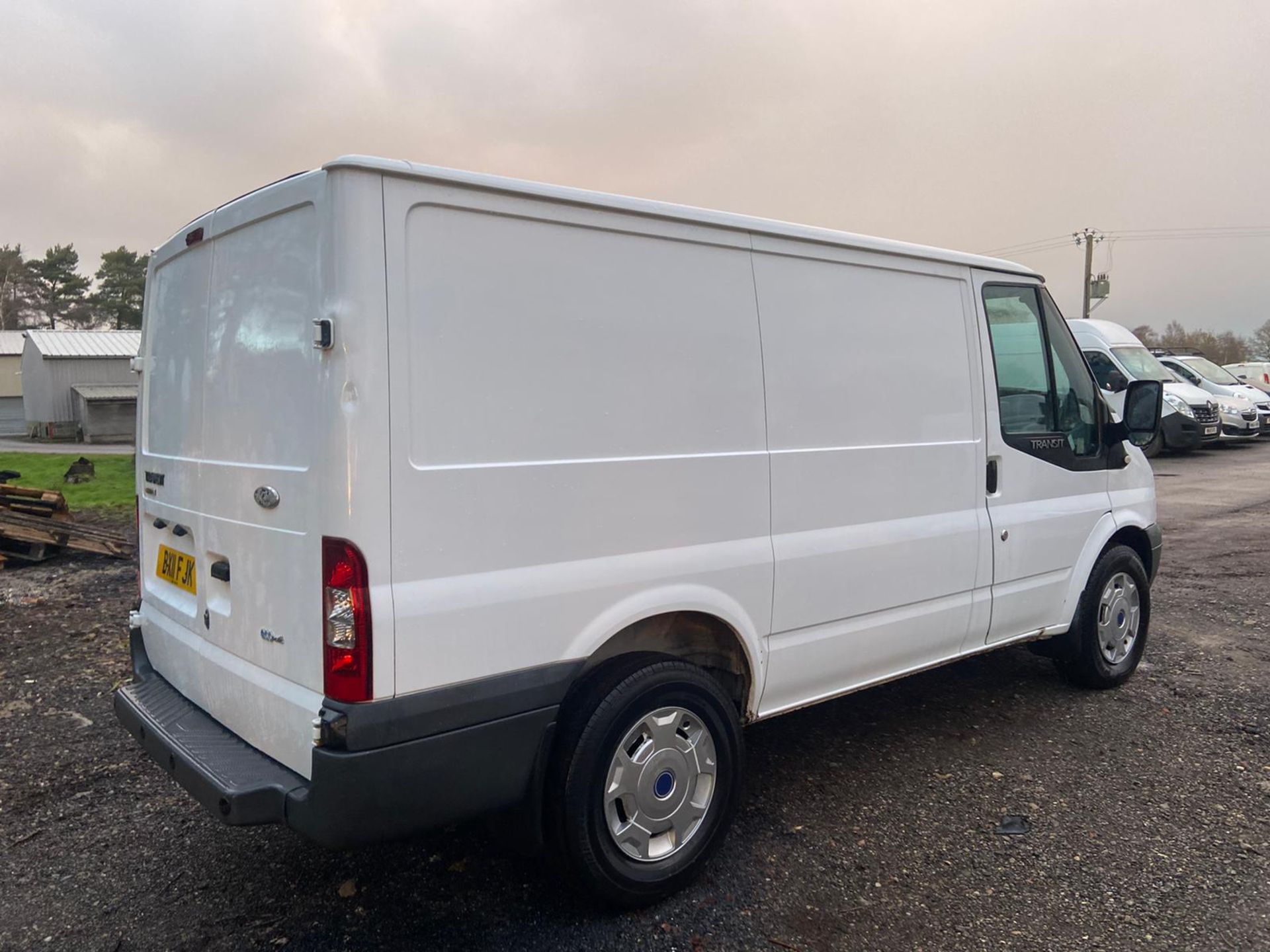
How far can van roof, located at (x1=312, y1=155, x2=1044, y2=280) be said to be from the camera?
7.98 ft

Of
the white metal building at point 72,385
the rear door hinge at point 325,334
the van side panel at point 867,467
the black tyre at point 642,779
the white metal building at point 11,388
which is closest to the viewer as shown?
the rear door hinge at point 325,334

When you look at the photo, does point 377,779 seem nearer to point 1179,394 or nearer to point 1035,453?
point 1035,453

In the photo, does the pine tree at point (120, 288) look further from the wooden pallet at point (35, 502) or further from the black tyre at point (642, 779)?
the black tyre at point (642, 779)

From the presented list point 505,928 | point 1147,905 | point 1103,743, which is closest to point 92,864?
point 505,928

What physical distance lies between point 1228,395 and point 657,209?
857 inches

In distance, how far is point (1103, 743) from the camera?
4.24 m

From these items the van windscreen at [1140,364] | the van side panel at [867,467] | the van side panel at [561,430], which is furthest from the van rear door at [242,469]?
the van windscreen at [1140,364]

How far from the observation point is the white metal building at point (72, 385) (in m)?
34.3

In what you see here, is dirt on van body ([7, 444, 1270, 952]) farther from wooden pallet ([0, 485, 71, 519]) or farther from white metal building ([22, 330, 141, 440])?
white metal building ([22, 330, 141, 440])

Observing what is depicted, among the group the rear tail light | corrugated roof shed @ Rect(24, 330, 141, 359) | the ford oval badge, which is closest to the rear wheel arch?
the rear tail light

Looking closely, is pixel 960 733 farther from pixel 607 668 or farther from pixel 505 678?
pixel 505 678

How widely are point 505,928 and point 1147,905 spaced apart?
6.90 feet

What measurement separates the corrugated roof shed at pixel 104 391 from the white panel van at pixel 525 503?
35294mm

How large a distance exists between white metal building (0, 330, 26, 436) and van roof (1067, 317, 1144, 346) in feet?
140
